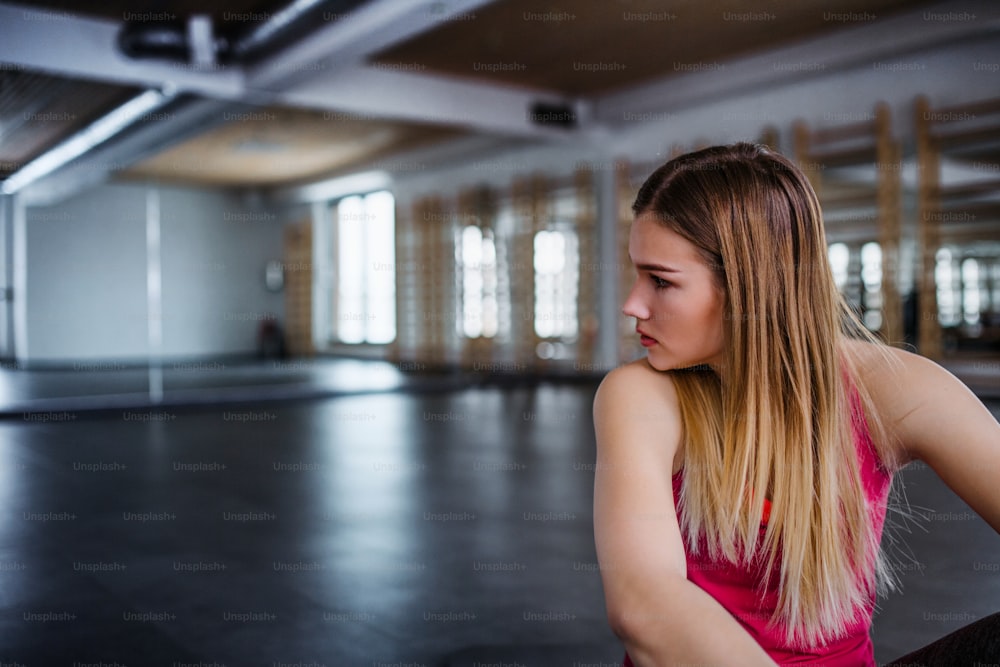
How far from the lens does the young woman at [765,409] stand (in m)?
0.85

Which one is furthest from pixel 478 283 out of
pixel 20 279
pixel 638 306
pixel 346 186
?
pixel 638 306

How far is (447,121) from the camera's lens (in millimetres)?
8312

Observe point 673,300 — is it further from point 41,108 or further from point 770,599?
point 41,108

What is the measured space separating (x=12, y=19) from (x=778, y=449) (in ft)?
22.2

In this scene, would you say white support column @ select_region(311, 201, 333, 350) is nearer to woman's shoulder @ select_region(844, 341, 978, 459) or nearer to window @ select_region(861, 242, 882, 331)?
window @ select_region(861, 242, 882, 331)

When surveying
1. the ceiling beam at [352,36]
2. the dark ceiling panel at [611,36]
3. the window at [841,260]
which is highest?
the dark ceiling panel at [611,36]

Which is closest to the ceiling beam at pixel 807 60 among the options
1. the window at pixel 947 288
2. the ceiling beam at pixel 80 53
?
the window at pixel 947 288

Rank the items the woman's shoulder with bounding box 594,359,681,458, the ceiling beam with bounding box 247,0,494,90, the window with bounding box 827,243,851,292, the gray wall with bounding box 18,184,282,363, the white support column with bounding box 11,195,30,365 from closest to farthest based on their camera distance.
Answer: the woman's shoulder with bounding box 594,359,681,458
the ceiling beam with bounding box 247,0,494,90
the white support column with bounding box 11,195,30,365
the gray wall with bounding box 18,184,282,363
the window with bounding box 827,243,851,292

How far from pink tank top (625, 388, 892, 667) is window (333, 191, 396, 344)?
8768 mm

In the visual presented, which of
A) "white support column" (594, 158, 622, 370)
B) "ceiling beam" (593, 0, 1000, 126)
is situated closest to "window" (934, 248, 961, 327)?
"ceiling beam" (593, 0, 1000, 126)

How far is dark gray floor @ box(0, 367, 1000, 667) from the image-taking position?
2037mm

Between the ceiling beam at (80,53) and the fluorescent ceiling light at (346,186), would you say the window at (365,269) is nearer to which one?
the fluorescent ceiling light at (346,186)

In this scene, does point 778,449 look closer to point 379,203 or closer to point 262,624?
point 262,624

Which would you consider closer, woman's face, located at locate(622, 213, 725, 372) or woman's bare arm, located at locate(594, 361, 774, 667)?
woman's bare arm, located at locate(594, 361, 774, 667)
